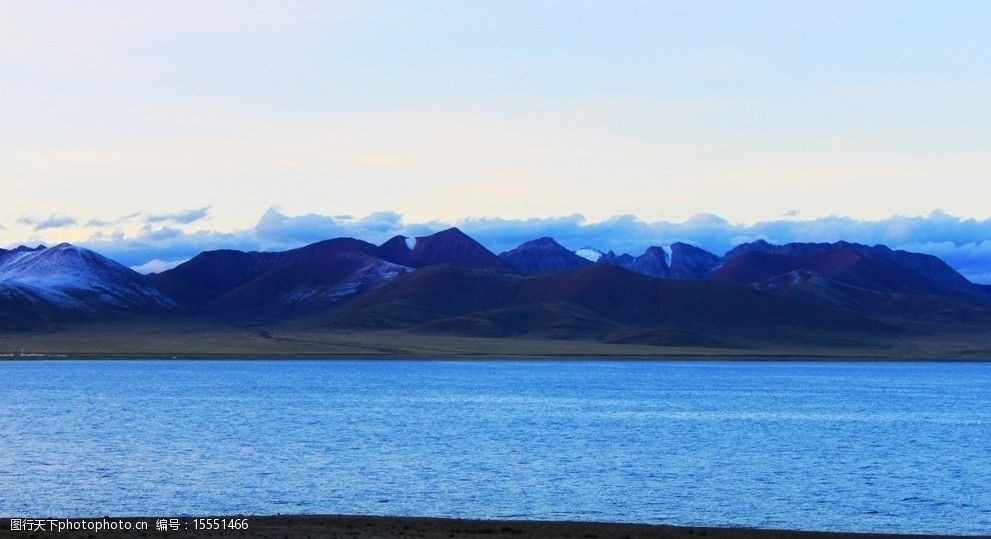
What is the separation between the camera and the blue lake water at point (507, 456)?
3938cm

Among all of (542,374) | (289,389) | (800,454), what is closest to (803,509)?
(800,454)

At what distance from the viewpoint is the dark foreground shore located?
30.1 m

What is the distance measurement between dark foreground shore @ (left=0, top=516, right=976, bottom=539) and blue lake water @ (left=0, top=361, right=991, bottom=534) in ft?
9.02

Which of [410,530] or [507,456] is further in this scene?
[507,456]

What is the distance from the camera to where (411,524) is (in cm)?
3403

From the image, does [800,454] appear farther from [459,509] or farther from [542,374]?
[542,374]

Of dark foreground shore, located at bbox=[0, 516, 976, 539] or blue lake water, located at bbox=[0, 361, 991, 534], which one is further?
blue lake water, located at bbox=[0, 361, 991, 534]

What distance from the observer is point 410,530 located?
1281 inches

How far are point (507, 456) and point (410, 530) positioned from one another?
20796 millimetres

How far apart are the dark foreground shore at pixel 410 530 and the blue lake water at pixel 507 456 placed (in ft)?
9.02

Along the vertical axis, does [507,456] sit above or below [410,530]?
above

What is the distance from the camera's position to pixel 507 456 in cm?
5316

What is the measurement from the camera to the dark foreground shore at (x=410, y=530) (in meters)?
30.1

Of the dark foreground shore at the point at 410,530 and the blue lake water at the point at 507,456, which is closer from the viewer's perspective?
the dark foreground shore at the point at 410,530
